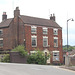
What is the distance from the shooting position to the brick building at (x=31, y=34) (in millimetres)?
45406

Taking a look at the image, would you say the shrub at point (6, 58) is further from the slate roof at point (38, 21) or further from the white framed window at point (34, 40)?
the slate roof at point (38, 21)

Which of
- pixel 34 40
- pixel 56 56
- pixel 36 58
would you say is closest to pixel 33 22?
pixel 34 40

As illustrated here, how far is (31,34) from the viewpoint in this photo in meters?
45.9

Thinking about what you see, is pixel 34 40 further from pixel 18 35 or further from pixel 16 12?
pixel 16 12

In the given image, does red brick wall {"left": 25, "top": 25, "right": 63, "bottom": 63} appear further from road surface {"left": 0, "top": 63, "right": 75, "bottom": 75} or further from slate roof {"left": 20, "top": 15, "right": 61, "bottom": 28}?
road surface {"left": 0, "top": 63, "right": 75, "bottom": 75}

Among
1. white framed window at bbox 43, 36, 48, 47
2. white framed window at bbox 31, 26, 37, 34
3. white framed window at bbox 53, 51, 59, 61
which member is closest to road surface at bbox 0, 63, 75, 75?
white framed window at bbox 31, 26, 37, 34

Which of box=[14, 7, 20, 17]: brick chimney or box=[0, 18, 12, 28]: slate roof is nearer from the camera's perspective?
box=[14, 7, 20, 17]: brick chimney

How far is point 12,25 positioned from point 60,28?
521 inches

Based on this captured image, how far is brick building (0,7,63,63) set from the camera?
45406 mm

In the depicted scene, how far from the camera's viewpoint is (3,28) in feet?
159

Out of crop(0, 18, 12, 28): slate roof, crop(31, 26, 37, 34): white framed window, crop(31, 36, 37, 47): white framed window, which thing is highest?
crop(0, 18, 12, 28): slate roof

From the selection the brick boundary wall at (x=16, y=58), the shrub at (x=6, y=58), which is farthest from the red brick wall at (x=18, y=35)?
the shrub at (x=6, y=58)

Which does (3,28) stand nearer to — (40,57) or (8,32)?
(8,32)

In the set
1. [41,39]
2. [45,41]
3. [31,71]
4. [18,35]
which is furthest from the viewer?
[45,41]
